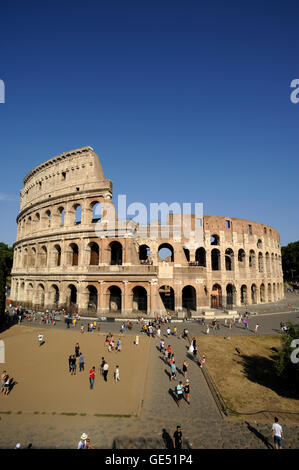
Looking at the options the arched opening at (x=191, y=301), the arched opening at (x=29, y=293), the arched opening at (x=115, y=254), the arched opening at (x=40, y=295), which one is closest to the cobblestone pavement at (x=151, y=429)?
the arched opening at (x=191, y=301)

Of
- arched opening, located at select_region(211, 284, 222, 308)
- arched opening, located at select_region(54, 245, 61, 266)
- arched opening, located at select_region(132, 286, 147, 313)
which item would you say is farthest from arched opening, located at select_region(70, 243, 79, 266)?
arched opening, located at select_region(211, 284, 222, 308)

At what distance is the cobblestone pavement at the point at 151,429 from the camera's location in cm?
806

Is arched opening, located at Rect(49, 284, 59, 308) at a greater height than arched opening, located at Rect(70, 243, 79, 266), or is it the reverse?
arched opening, located at Rect(70, 243, 79, 266)

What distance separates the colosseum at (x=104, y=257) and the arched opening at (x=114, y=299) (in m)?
0.14

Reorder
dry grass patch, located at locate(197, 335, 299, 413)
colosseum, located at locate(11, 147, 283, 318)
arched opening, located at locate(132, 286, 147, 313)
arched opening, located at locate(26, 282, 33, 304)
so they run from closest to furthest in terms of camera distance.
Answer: dry grass patch, located at locate(197, 335, 299, 413), colosseum, located at locate(11, 147, 283, 318), arched opening, located at locate(132, 286, 147, 313), arched opening, located at locate(26, 282, 33, 304)

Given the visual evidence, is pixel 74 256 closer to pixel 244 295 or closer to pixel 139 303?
pixel 139 303

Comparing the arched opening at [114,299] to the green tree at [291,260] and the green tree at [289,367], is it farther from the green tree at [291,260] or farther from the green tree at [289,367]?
the green tree at [291,260]

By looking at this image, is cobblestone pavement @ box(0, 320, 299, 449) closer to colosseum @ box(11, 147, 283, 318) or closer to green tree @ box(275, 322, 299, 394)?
green tree @ box(275, 322, 299, 394)

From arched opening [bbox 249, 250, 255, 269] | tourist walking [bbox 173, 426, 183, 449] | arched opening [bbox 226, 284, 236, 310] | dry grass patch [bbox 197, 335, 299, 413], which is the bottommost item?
dry grass patch [bbox 197, 335, 299, 413]

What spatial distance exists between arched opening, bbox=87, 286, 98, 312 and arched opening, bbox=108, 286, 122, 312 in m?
1.92

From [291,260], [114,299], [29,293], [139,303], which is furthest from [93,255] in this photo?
[291,260]

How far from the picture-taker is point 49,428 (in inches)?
351

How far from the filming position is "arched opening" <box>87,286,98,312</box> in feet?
94.0
